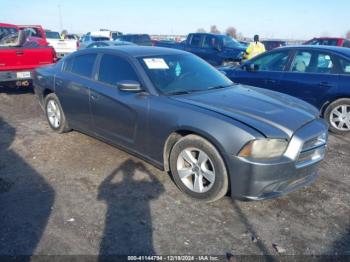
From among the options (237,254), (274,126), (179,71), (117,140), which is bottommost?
(237,254)

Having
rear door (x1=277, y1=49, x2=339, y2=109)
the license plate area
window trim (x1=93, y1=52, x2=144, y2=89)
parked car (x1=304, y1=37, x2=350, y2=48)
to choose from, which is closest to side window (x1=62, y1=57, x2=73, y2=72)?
window trim (x1=93, y1=52, x2=144, y2=89)

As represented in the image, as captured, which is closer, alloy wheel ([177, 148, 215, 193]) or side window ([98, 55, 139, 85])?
alloy wheel ([177, 148, 215, 193])

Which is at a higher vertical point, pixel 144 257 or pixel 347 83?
pixel 347 83

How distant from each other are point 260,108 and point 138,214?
70.0 inches

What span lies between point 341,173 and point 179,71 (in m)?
2.61

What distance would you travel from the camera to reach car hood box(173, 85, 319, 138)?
3323 mm

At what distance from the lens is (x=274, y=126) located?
3322 millimetres

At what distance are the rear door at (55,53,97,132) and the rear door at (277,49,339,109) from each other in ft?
12.4

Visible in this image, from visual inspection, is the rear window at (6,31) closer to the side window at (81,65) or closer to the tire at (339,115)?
the side window at (81,65)

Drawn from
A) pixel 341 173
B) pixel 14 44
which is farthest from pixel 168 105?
pixel 14 44

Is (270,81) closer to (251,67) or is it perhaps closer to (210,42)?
(251,67)

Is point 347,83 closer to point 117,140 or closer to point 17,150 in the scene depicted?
point 117,140

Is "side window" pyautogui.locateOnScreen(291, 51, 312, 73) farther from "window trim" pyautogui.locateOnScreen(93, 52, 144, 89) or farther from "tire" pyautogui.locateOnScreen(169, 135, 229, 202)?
"tire" pyautogui.locateOnScreen(169, 135, 229, 202)

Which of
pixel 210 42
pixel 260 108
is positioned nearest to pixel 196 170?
pixel 260 108
